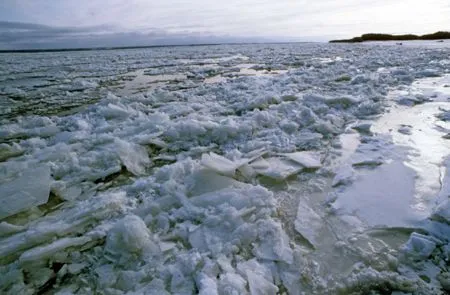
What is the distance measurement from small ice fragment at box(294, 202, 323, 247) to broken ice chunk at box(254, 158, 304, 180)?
0.49 m

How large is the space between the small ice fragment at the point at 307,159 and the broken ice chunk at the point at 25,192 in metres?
2.23

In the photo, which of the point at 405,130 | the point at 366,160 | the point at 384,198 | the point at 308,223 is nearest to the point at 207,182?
the point at 308,223

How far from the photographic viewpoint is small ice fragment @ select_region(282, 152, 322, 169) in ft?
9.20

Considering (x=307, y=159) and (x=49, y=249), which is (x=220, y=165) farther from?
(x=49, y=249)

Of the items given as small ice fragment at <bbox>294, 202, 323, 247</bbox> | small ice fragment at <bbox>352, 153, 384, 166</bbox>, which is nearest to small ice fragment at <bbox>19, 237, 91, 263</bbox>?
small ice fragment at <bbox>294, 202, 323, 247</bbox>

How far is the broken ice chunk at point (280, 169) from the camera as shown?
262 centimetres

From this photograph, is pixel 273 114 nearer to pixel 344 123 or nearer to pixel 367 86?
pixel 344 123

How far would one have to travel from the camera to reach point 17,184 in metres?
2.44

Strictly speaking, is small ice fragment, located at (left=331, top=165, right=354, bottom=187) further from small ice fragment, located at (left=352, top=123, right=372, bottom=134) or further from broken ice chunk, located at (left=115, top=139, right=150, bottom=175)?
broken ice chunk, located at (left=115, top=139, right=150, bottom=175)

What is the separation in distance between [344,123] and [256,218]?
2.76 m

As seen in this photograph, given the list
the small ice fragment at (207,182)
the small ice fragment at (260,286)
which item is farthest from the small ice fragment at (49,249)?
the small ice fragment at (260,286)

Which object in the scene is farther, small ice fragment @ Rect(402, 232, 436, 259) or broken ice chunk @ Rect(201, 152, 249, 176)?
broken ice chunk @ Rect(201, 152, 249, 176)

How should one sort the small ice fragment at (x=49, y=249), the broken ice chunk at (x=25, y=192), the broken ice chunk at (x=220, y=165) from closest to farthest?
the small ice fragment at (x=49, y=249) → the broken ice chunk at (x=25, y=192) → the broken ice chunk at (x=220, y=165)

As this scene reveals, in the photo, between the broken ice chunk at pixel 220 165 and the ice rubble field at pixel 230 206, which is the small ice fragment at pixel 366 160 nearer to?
the ice rubble field at pixel 230 206
